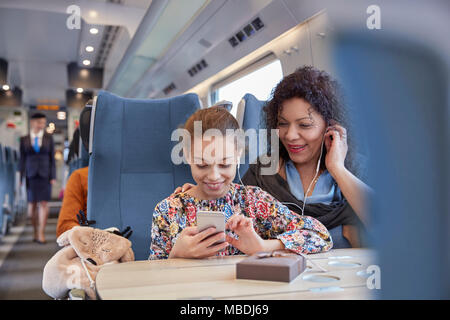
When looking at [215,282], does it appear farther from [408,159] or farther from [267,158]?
[267,158]

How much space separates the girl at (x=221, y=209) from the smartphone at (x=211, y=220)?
0.01 m

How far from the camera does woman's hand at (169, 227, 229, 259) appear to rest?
94cm

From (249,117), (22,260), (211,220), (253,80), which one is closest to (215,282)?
(211,220)

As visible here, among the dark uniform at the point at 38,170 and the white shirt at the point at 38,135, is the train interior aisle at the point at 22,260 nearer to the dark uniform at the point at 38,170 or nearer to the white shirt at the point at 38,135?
the dark uniform at the point at 38,170

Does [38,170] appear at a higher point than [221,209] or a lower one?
higher

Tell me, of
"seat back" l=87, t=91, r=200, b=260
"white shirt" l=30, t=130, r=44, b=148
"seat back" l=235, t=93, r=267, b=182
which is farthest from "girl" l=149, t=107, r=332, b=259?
"white shirt" l=30, t=130, r=44, b=148

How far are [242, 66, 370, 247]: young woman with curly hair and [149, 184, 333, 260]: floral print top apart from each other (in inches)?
7.7

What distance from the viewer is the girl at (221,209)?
3.28 ft

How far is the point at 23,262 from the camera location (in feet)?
11.1

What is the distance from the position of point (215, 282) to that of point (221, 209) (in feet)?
1.59

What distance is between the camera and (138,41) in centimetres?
466

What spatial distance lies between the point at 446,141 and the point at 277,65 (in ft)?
7.58
